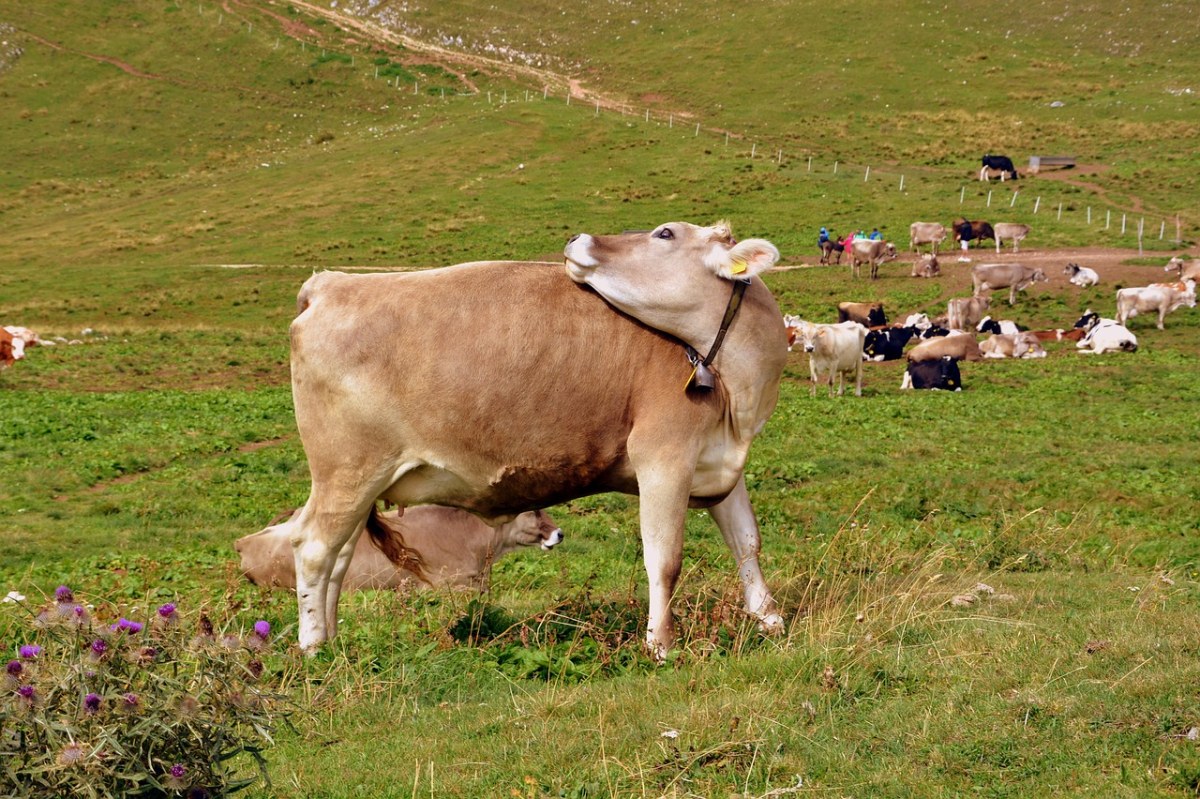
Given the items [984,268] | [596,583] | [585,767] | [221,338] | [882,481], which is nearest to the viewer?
[585,767]

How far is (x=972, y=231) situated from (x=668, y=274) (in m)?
40.6

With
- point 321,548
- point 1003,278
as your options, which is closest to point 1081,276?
point 1003,278

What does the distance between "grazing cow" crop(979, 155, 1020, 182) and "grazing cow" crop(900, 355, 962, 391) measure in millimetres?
33378

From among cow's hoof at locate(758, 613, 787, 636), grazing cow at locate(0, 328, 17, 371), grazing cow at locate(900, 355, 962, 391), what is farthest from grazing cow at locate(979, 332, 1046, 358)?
cow's hoof at locate(758, 613, 787, 636)

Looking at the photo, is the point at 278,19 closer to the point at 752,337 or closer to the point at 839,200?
the point at 839,200

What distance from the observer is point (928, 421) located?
74.6 ft

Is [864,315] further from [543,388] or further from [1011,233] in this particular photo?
[543,388]

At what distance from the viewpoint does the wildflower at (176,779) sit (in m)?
4.73

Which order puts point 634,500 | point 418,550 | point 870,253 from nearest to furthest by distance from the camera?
point 418,550
point 634,500
point 870,253

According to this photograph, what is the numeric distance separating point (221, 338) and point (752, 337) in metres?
29.4

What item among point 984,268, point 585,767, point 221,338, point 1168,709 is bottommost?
point 221,338

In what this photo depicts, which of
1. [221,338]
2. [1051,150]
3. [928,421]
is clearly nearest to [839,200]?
[1051,150]

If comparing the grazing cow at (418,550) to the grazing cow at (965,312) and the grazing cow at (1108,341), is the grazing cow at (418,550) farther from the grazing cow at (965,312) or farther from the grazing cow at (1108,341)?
the grazing cow at (965,312)

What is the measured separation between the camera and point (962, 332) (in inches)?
1288
